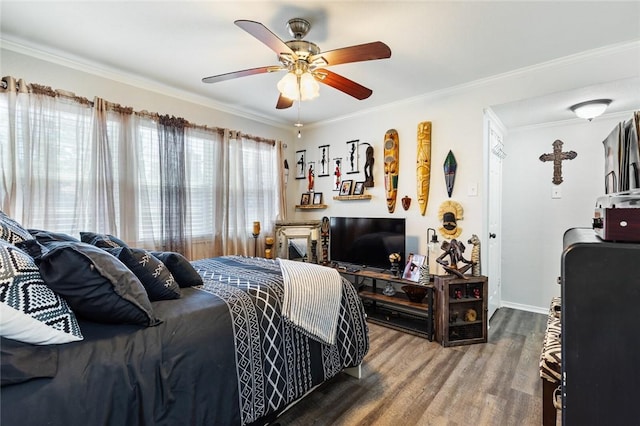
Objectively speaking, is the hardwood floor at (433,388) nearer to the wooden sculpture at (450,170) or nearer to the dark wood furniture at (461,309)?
the dark wood furniture at (461,309)

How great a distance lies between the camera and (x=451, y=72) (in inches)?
106

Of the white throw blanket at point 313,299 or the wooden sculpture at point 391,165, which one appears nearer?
the white throw blanket at point 313,299

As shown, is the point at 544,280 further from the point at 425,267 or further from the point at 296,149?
the point at 296,149

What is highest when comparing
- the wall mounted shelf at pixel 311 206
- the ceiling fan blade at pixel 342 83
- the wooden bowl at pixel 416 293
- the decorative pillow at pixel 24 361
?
the ceiling fan blade at pixel 342 83

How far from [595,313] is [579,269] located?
0.47ft

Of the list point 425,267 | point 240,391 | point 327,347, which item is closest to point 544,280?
point 425,267

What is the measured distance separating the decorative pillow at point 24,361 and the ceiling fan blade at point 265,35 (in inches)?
61.3

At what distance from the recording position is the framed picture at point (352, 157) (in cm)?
391

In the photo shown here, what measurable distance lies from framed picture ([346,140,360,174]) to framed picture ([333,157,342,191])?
0.13m

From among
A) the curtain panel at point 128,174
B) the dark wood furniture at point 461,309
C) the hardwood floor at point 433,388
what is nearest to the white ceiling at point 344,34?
the curtain panel at point 128,174

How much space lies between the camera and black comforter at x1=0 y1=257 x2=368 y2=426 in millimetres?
940

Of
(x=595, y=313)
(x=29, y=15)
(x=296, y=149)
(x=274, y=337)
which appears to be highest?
(x=29, y=15)

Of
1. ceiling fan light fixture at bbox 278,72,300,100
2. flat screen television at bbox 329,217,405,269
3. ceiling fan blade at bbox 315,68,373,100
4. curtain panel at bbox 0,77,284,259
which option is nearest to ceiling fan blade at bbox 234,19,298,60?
ceiling fan light fixture at bbox 278,72,300,100

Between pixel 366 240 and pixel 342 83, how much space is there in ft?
6.26
